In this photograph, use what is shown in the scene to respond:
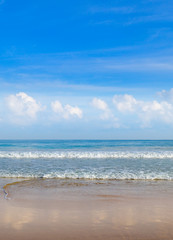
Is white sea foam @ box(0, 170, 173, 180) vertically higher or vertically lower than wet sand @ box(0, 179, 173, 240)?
lower

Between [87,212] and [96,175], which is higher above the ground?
[87,212]

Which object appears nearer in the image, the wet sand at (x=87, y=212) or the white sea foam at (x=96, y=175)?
the wet sand at (x=87, y=212)

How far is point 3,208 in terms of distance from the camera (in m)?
6.36

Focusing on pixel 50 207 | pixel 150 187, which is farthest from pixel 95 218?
pixel 150 187

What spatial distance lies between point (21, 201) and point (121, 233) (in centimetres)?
368

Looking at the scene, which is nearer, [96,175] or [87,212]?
[87,212]

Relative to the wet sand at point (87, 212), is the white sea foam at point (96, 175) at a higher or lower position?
lower

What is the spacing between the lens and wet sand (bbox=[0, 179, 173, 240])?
4.76 meters

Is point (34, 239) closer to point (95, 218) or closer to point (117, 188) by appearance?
point (95, 218)

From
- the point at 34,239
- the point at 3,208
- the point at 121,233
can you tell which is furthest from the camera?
the point at 3,208

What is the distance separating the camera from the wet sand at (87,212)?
15.6ft

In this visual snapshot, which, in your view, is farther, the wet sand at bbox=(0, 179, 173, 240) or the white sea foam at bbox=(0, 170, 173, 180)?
the white sea foam at bbox=(0, 170, 173, 180)

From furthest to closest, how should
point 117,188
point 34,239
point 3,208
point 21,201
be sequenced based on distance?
point 117,188 → point 21,201 → point 3,208 → point 34,239

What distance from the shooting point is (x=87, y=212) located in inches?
241
